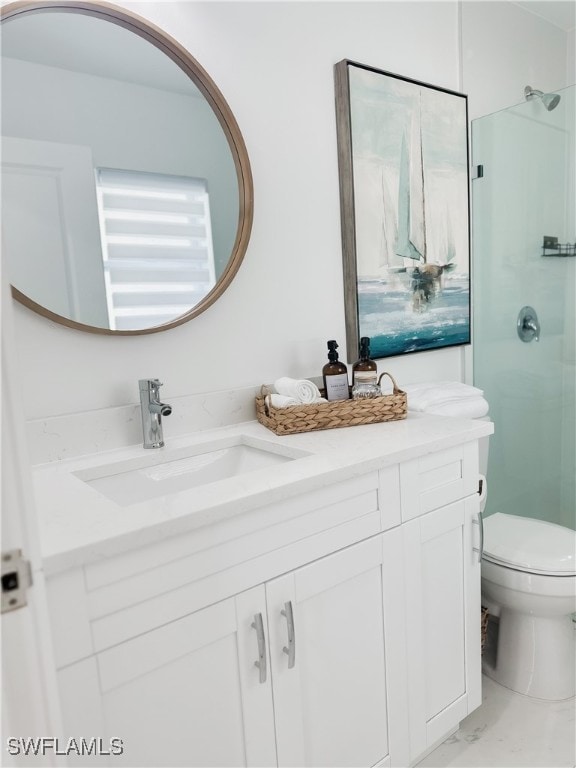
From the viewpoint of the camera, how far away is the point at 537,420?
2.42 metres

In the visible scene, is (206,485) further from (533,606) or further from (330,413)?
(533,606)

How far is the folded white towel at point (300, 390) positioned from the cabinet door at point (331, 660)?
475mm

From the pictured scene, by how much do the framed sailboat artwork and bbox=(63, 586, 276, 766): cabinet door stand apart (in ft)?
3.56

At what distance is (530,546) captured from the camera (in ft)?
5.92

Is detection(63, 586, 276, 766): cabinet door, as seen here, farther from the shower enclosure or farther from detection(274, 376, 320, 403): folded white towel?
the shower enclosure

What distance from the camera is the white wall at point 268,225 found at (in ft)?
4.64

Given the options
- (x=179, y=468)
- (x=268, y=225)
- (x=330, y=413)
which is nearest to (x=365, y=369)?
(x=330, y=413)

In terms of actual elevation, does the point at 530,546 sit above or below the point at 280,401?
below

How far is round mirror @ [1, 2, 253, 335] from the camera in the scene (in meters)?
1.28

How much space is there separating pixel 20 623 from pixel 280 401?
979 mm

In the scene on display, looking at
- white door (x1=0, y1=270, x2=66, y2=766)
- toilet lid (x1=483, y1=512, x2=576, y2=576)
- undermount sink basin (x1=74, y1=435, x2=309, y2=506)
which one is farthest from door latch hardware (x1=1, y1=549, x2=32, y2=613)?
toilet lid (x1=483, y1=512, x2=576, y2=576)

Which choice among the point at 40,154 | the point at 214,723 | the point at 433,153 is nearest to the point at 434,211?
the point at 433,153

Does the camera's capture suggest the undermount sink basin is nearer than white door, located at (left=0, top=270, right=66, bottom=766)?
No

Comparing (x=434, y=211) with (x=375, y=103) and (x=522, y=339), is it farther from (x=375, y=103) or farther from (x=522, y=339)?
(x=522, y=339)
